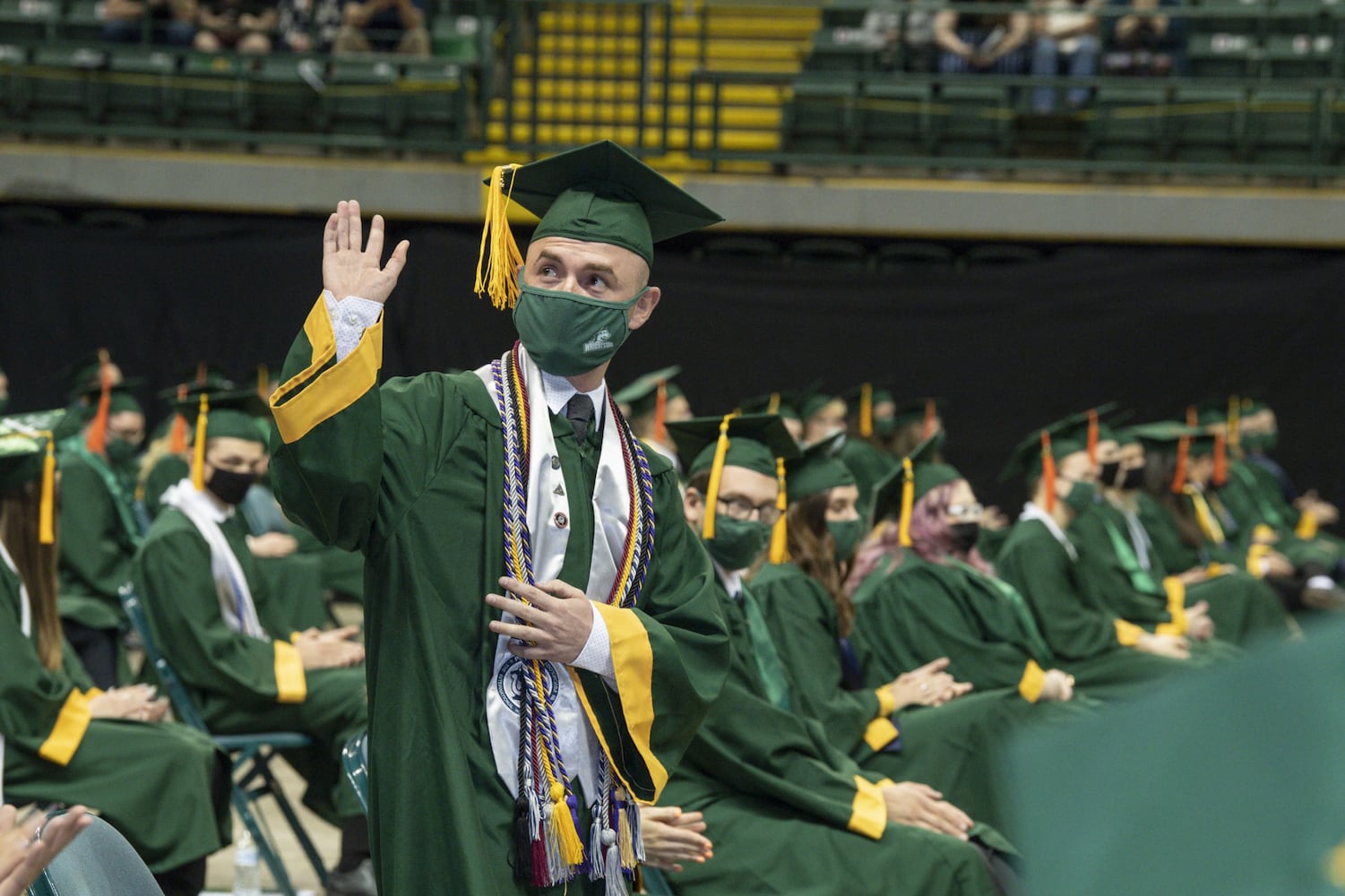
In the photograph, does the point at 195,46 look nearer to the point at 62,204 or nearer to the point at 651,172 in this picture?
the point at 62,204

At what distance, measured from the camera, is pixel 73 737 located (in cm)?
443

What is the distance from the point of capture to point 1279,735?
77 centimetres

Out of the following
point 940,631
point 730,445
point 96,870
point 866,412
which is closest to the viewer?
point 96,870

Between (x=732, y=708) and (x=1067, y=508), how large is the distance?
4.25 metres

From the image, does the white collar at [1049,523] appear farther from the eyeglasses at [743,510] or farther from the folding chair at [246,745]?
the folding chair at [246,745]

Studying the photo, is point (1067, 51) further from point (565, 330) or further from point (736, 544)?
point (565, 330)

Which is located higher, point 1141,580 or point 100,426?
point 100,426

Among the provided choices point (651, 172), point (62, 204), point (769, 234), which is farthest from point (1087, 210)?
point (651, 172)

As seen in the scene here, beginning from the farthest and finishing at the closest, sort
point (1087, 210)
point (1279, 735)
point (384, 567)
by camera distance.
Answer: point (1087, 210)
point (384, 567)
point (1279, 735)

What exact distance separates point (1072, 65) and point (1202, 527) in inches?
165

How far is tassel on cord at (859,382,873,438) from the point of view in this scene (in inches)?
476

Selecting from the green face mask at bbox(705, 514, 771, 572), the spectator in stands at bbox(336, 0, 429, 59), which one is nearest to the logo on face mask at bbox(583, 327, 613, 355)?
the green face mask at bbox(705, 514, 771, 572)

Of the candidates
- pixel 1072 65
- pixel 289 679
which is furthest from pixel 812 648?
pixel 1072 65

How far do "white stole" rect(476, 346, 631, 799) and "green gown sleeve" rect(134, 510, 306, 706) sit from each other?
8.51 feet
